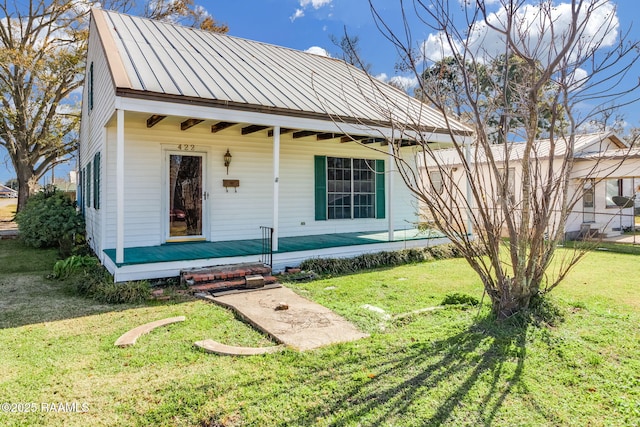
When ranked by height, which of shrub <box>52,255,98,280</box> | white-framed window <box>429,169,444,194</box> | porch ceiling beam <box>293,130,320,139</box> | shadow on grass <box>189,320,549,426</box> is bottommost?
shadow on grass <box>189,320,549,426</box>

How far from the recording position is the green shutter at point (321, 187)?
9.88 meters

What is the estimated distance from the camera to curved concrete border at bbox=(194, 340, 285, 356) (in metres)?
3.64

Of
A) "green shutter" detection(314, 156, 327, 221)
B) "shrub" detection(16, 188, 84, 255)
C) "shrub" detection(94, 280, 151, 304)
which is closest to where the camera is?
"shrub" detection(94, 280, 151, 304)

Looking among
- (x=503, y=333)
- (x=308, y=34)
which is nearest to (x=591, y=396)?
(x=503, y=333)

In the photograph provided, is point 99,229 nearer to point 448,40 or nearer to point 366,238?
point 366,238

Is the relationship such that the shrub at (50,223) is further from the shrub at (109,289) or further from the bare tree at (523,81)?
the bare tree at (523,81)

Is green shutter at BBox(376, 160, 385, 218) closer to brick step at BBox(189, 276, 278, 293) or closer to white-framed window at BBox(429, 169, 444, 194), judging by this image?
white-framed window at BBox(429, 169, 444, 194)

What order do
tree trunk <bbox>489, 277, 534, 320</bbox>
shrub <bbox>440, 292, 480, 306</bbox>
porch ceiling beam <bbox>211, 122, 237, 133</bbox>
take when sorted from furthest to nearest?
porch ceiling beam <bbox>211, 122, 237, 133</bbox> → shrub <bbox>440, 292, 480, 306</bbox> → tree trunk <bbox>489, 277, 534, 320</bbox>

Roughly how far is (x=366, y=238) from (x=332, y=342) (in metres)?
5.40

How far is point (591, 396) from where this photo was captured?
111 inches

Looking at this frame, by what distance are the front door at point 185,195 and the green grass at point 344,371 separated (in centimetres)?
316

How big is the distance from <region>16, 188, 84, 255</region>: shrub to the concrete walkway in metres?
6.48

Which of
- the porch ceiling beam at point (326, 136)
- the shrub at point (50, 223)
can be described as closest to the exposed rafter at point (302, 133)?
the porch ceiling beam at point (326, 136)

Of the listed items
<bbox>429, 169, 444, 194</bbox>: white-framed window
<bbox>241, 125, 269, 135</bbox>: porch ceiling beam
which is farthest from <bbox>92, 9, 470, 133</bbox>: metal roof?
<bbox>241, 125, 269, 135</bbox>: porch ceiling beam
